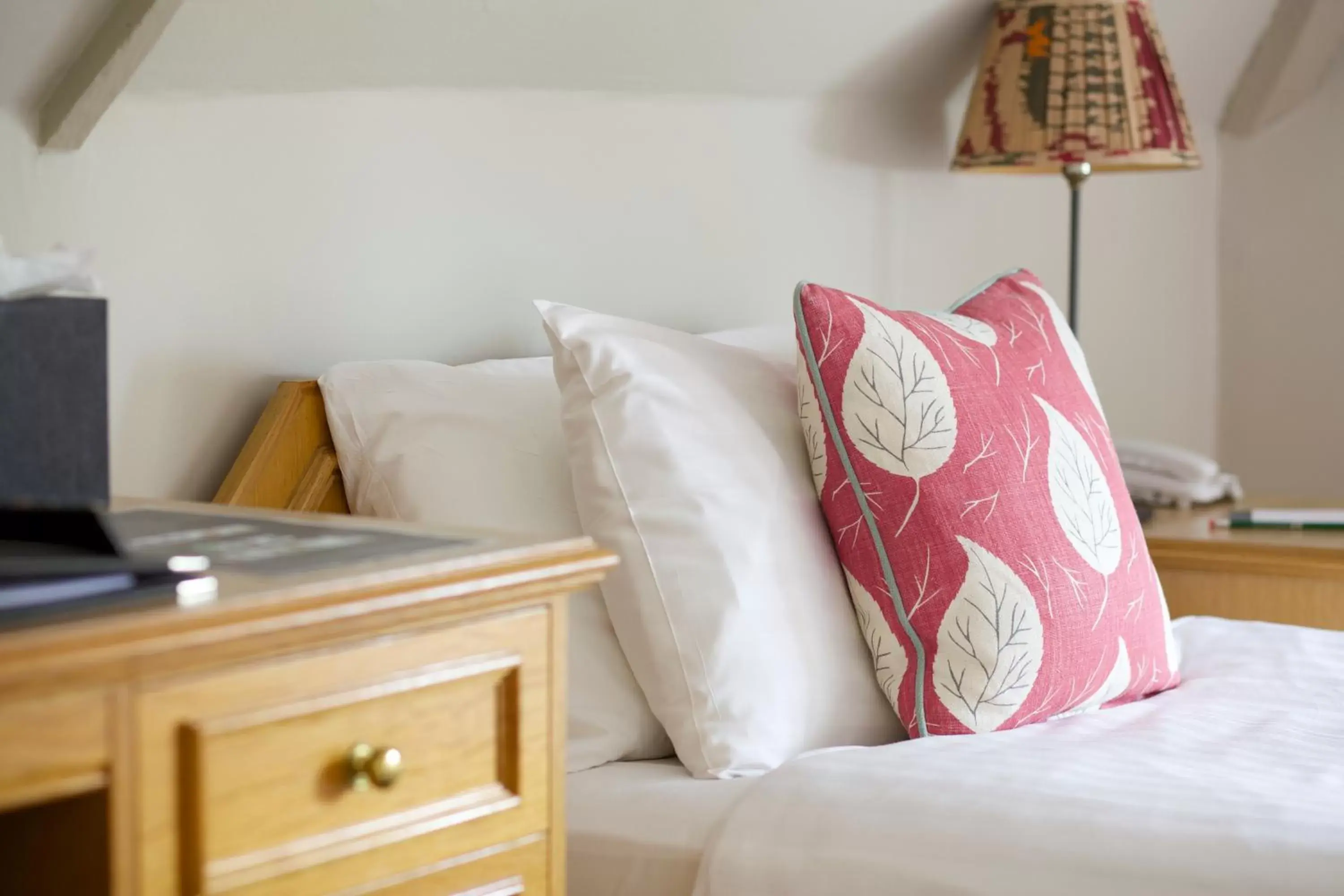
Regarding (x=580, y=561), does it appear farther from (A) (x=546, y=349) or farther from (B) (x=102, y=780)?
(A) (x=546, y=349)

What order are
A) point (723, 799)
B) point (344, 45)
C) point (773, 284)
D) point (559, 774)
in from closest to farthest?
point (559, 774), point (723, 799), point (344, 45), point (773, 284)

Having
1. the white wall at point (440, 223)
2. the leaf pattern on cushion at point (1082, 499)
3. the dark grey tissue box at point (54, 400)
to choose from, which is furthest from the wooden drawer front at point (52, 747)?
the leaf pattern on cushion at point (1082, 499)

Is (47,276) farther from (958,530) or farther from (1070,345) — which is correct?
(1070,345)

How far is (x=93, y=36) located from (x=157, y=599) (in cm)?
67

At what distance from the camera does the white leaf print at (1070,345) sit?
1.47 m

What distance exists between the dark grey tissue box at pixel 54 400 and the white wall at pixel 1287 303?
2.89 metres

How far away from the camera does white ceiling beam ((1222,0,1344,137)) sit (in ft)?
9.64

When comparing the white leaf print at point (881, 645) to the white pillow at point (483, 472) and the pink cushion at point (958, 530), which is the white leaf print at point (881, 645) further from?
the white pillow at point (483, 472)

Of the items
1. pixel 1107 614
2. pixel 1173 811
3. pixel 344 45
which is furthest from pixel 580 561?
pixel 344 45

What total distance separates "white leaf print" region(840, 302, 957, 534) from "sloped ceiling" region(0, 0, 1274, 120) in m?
0.55

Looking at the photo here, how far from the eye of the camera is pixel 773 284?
79.2 inches

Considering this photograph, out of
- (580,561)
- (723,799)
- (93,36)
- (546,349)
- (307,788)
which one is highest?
(93,36)

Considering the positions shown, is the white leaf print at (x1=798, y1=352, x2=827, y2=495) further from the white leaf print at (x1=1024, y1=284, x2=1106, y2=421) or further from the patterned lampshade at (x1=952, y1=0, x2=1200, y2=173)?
the patterned lampshade at (x1=952, y1=0, x2=1200, y2=173)

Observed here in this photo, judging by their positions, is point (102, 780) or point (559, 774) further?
point (559, 774)
